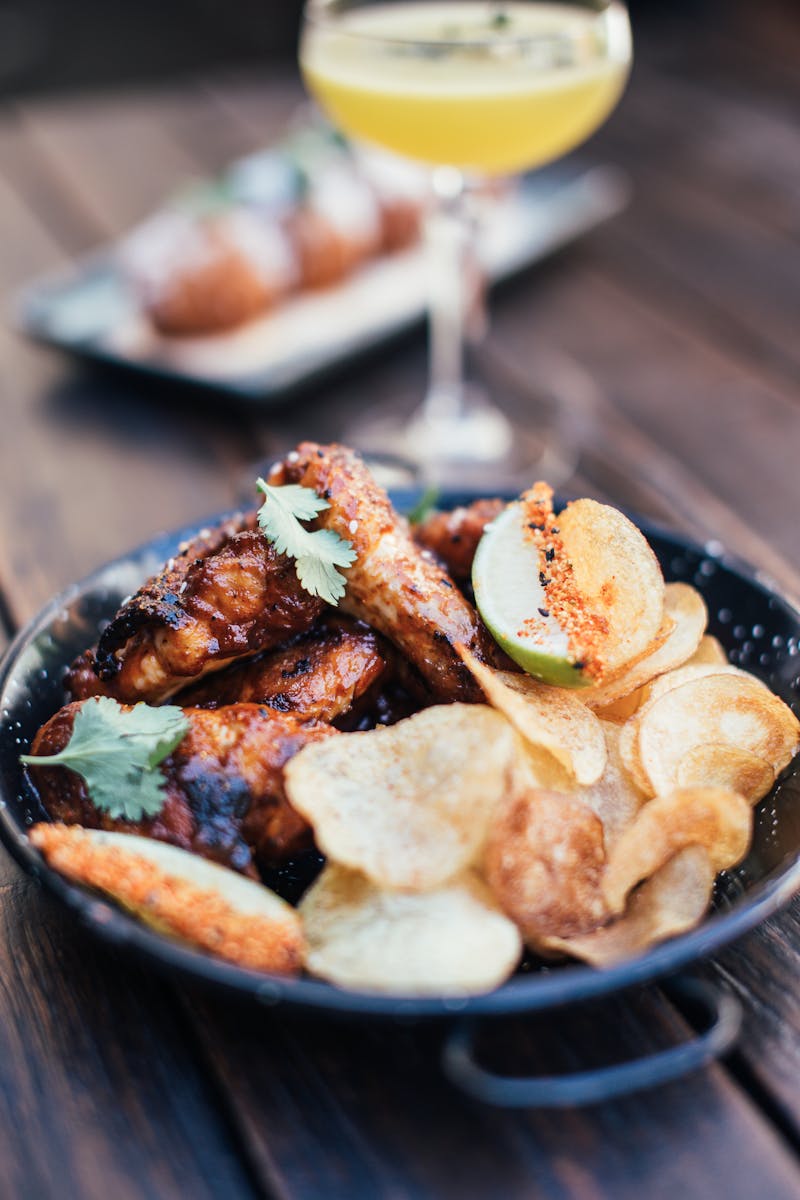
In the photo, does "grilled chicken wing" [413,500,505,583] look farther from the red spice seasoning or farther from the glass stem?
the glass stem

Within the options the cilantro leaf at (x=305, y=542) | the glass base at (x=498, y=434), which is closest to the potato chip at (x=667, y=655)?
the cilantro leaf at (x=305, y=542)

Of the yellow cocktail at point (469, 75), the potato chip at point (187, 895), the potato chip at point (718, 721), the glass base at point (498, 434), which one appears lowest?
the glass base at point (498, 434)

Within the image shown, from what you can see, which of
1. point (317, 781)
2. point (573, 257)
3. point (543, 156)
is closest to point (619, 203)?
point (573, 257)

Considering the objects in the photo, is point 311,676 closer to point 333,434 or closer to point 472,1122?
point 472,1122

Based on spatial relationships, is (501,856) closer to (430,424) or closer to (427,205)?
(430,424)

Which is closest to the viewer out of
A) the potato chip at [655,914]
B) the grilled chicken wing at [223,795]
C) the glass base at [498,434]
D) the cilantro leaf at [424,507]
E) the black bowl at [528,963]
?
the black bowl at [528,963]

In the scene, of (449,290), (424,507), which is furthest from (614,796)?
(449,290)

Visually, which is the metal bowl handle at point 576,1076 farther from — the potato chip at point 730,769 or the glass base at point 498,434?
the glass base at point 498,434
